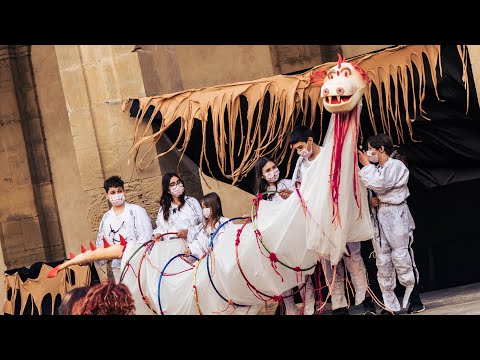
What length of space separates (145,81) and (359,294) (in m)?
3.41

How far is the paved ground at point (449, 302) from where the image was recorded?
7973 millimetres

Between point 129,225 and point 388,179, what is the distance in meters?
2.53

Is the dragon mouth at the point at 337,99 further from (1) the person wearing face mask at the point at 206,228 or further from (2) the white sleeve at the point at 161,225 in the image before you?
(2) the white sleeve at the point at 161,225

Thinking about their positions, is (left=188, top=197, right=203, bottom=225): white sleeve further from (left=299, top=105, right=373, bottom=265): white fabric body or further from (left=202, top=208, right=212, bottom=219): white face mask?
(left=299, top=105, right=373, bottom=265): white fabric body

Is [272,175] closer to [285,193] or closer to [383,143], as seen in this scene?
[285,193]

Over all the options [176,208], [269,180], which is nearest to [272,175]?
[269,180]

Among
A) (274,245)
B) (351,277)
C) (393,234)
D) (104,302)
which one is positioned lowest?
(351,277)

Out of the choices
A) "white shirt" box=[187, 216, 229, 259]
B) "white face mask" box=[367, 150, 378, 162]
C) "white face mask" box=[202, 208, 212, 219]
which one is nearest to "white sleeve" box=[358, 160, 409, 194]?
"white face mask" box=[367, 150, 378, 162]

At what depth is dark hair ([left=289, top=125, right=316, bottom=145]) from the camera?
8.75 m

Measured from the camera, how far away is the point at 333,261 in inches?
317

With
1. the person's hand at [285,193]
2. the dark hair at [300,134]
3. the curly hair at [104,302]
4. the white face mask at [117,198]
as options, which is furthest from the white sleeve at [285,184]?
the curly hair at [104,302]

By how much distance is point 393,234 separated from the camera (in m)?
8.65
